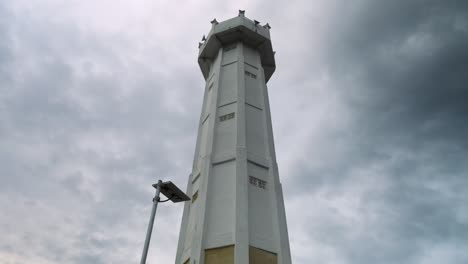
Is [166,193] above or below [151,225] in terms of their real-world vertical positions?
above

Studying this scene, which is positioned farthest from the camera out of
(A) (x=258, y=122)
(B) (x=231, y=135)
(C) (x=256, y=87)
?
(C) (x=256, y=87)

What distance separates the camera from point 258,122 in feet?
76.6

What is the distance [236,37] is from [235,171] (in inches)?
533

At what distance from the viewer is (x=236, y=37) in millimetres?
28688

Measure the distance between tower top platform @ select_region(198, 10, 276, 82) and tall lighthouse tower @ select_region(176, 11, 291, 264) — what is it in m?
0.08

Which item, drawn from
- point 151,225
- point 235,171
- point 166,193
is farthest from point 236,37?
point 151,225

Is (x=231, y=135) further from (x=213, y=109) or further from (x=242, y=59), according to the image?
(x=242, y=59)

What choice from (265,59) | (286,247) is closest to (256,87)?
(265,59)

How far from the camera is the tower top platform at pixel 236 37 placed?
28.2 m

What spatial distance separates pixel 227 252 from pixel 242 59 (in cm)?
1551

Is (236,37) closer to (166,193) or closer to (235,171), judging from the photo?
(235,171)

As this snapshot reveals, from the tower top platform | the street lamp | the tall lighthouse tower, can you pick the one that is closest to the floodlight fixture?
the street lamp

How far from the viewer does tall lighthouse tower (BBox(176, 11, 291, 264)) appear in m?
16.4

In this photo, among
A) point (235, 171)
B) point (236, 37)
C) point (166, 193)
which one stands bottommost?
point (166, 193)
